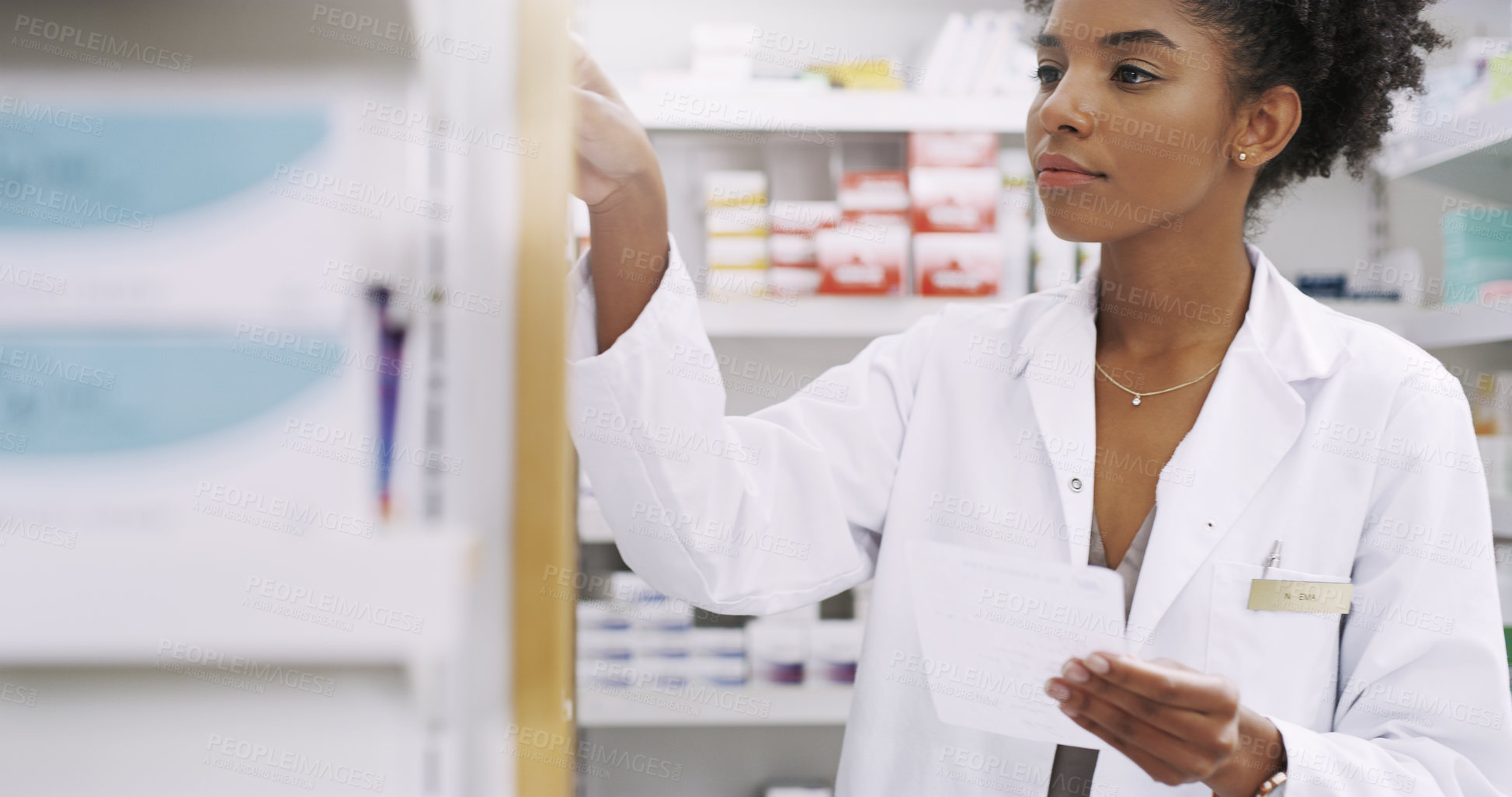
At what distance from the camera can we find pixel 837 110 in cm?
190

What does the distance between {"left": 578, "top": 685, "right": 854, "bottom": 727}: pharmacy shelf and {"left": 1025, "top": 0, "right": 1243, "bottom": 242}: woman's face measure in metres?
1.24

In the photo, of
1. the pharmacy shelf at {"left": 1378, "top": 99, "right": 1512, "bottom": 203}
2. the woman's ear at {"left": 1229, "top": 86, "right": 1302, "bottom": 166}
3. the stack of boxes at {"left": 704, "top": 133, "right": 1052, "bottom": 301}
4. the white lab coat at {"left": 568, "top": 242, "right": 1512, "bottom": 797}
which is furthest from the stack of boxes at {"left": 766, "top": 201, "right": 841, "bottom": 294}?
the pharmacy shelf at {"left": 1378, "top": 99, "right": 1512, "bottom": 203}

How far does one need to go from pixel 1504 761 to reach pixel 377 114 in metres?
1.03

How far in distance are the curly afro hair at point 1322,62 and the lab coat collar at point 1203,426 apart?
0.61ft

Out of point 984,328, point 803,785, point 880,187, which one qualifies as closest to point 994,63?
point 880,187

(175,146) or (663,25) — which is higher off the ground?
(663,25)

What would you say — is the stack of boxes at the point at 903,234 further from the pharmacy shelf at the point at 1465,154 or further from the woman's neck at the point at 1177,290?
the woman's neck at the point at 1177,290

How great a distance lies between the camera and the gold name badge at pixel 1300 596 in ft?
3.05

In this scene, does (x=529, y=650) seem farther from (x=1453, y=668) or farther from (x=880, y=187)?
(x=880, y=187)

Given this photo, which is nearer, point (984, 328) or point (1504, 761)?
point (1504, 761)

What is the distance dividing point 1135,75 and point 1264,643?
54 cm

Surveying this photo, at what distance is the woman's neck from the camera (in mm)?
1054

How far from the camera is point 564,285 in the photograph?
0.41 metres

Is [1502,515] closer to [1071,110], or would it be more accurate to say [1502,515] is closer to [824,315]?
[824,315]
